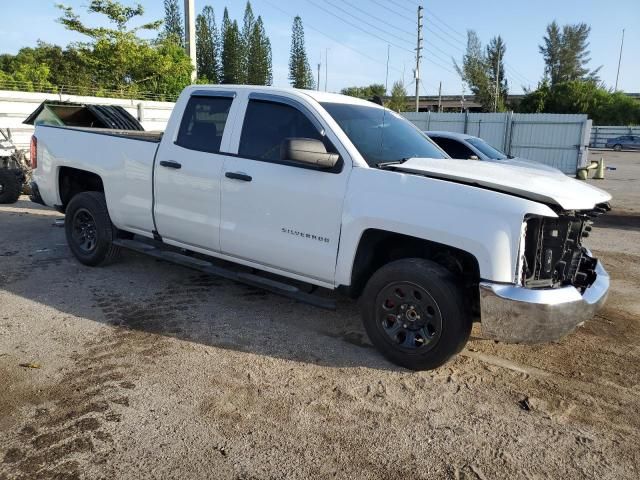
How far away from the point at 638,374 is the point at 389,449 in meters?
2.16

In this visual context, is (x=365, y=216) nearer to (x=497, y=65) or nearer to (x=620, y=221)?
(x=620, y=221)

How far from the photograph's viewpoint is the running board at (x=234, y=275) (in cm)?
427

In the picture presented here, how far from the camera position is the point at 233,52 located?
68.6 meters

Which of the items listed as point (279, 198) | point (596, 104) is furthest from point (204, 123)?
point (596, 104)

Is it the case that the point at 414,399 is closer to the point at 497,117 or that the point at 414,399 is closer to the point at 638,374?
the point at 638,374

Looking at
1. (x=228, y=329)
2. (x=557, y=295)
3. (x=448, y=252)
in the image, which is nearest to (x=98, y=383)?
(x=228, y=329)

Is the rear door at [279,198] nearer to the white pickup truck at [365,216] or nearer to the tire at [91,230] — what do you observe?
the white pickup truck at [365,216]

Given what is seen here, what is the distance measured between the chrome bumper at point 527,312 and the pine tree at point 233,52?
68.8 metres

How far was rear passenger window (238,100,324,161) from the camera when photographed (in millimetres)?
4375

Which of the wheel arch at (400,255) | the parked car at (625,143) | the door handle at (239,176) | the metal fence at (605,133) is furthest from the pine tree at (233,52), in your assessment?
the wheel arch at (400,255)

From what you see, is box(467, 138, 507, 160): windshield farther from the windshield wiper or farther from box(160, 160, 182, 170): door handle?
box(160, 160, 182, 170): door handle

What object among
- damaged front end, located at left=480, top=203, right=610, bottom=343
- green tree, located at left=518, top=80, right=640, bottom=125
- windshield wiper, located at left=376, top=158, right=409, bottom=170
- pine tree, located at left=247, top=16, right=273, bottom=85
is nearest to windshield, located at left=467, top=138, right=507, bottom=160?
windshield wiper, located at left=376, top=158, right=409, bottom=170

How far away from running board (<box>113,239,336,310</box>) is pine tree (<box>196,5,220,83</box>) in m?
68.4

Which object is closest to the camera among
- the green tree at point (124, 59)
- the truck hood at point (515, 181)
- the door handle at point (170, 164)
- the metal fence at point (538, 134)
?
the truck hood at point (515, 181)
